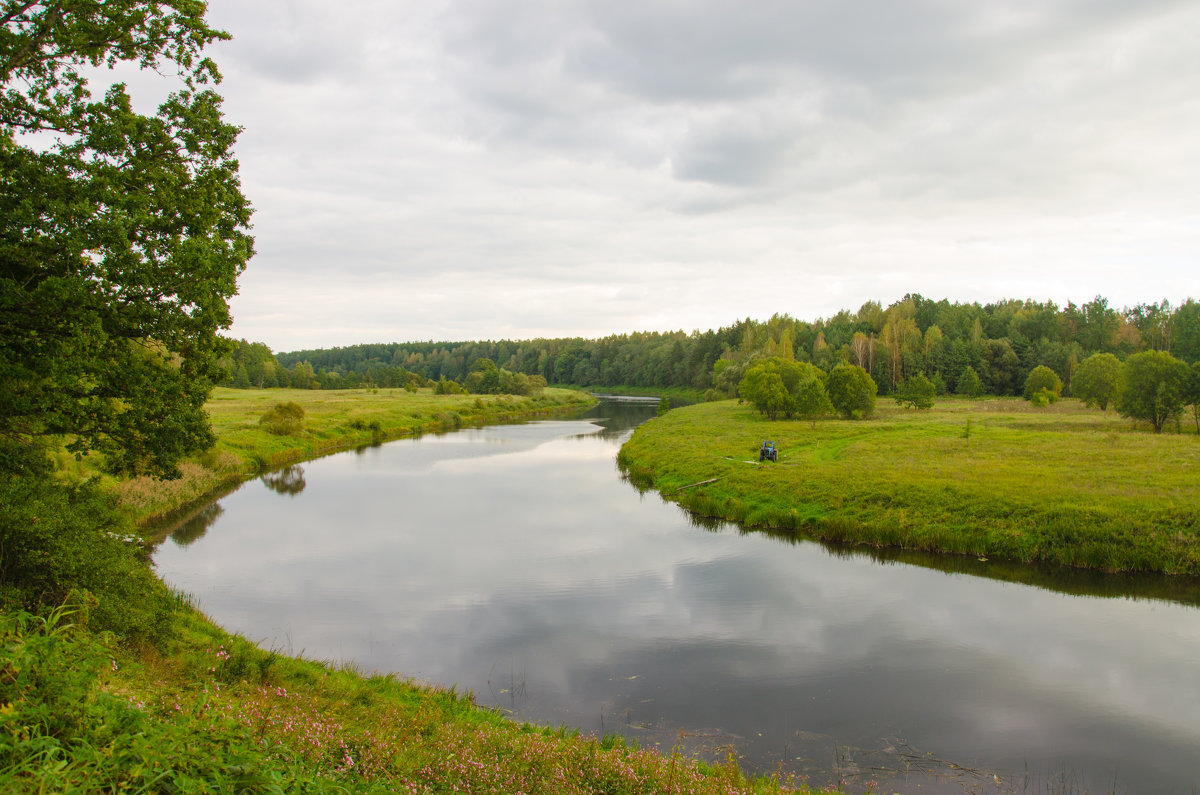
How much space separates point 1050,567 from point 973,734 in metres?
11.4

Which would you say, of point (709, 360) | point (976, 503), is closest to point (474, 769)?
point (976, 503)

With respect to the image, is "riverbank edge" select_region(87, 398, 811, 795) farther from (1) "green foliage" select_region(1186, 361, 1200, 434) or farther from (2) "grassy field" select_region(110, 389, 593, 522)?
(1) "green foliage" select_region(1186, 361, 1200, 434)

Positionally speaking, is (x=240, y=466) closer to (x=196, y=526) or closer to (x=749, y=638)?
(x=196, y=526)

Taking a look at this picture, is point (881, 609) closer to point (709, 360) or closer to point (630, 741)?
point (630, 741)

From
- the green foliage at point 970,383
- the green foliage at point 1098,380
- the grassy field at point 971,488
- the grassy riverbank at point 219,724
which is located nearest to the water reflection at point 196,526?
the grassy riverbank at point 219,724

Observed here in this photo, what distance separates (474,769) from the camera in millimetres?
6977

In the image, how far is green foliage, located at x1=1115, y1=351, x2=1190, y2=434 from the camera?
41.1m

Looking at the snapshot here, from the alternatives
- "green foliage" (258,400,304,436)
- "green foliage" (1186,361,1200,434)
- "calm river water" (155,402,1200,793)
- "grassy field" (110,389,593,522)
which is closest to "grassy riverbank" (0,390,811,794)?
"calm river water" (155,402,1200,793)

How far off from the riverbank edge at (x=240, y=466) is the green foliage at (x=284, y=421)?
79.7 inches

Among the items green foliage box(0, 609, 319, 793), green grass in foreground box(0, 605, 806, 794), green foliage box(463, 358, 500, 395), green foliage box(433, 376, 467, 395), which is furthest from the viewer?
green foliage box(463, 358, 500, 395)

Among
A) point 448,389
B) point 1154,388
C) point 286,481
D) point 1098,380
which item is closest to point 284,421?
point 286,481

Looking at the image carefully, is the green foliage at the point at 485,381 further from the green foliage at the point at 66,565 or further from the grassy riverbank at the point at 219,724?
the green foliage at the point at 66,565

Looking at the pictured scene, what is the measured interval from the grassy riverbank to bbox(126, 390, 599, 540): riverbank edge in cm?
1421

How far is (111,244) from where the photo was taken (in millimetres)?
10391
